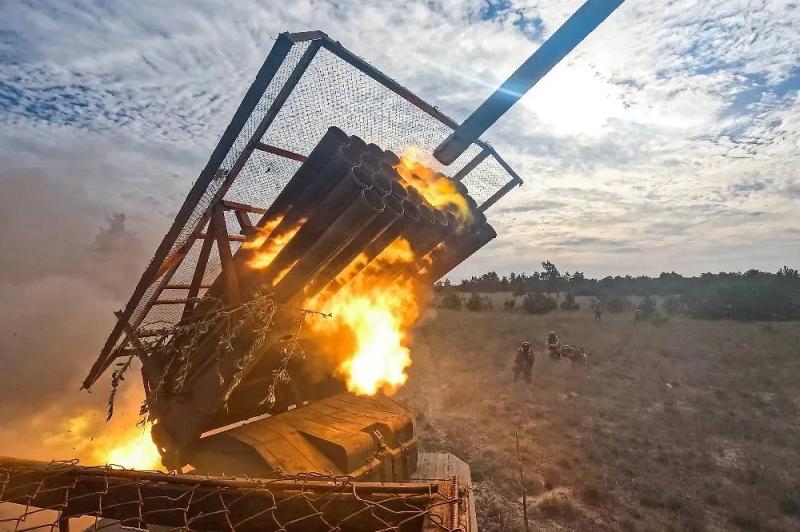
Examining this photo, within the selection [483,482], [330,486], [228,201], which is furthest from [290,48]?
[483,482]

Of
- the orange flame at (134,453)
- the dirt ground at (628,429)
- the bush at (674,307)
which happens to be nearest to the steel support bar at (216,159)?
the orange flame at (134,453)

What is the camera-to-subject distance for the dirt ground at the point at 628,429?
9984 mm

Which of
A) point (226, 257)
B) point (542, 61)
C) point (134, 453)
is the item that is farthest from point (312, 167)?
point (134, 453)

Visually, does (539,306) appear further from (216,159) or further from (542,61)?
(216,159)

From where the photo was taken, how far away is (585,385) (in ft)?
63.7

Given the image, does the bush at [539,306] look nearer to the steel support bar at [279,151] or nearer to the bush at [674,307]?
the bush at [674,307]

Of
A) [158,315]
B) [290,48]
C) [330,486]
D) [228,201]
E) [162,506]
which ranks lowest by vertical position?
[162,506]

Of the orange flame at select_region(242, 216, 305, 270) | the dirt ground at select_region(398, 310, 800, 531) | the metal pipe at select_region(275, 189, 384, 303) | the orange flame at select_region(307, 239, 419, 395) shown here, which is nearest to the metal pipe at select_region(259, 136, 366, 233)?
the orange flame at select_region(242, 216, 305, 270)

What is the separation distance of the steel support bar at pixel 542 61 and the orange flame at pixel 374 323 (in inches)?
70.7

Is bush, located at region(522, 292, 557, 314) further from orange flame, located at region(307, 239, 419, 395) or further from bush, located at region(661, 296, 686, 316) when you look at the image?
orange flame, located at region(307, 239, 419, 395)

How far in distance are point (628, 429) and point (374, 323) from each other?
11.5 meters

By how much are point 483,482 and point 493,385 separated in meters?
8.78

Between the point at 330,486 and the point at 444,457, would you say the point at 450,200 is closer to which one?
the point at 330,486

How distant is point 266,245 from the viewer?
502 cm
